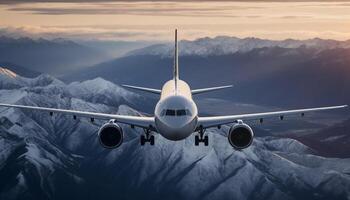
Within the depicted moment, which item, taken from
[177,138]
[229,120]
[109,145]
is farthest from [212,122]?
[109,145]

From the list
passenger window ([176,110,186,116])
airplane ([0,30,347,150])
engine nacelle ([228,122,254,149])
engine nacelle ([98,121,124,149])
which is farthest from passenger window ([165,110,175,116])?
engine nacelle ([228,122,254,149])

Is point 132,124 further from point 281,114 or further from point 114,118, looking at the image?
point 281,114

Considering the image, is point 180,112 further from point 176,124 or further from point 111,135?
point 111,135

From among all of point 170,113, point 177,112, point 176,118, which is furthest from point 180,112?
point 170,113

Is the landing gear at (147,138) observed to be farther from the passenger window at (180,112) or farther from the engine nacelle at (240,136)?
the passenger window at (180,112)

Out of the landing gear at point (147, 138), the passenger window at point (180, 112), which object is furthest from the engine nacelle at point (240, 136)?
the landing gear at point (147, 138)

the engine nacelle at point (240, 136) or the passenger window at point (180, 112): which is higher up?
the passenger window at point (180, 112)

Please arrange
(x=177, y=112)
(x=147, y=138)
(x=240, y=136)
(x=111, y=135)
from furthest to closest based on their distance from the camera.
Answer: (x=147, y=138)
(x=111, y=135)
(x=240, y=136)
(x=177, y=112)

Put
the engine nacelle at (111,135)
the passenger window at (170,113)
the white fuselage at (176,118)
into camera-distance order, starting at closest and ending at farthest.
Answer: the white fuselage at (176,118)
the passenger window at (170,113)
the engine nacelle at (111,135)
